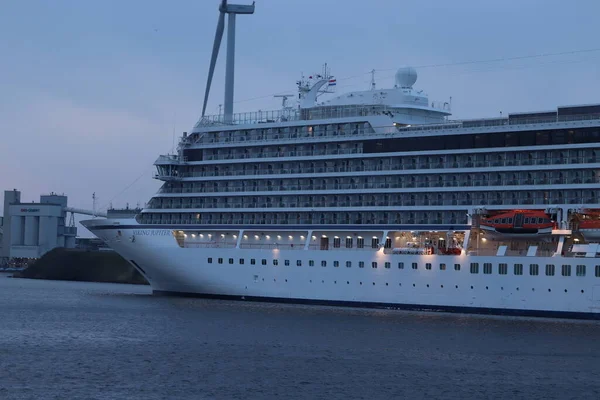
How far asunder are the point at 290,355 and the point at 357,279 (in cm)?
1614

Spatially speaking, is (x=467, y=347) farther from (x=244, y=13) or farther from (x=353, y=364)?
(x=244, y=13)

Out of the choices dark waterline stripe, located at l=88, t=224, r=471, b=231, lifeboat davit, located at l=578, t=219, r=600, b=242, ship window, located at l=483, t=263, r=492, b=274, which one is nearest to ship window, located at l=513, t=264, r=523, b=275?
ship window, located at l=483, t=263, r=492, b=274

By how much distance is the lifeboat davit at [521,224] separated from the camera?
48.5 metres

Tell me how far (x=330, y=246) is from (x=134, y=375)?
23693mm

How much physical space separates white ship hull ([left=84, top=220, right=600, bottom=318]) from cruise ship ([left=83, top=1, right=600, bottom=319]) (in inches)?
2.7

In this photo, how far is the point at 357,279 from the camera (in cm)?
5266

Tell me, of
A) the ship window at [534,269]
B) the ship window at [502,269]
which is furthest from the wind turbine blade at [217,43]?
the ship window at [534,269]

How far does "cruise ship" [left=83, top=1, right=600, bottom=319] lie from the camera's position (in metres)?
48.8

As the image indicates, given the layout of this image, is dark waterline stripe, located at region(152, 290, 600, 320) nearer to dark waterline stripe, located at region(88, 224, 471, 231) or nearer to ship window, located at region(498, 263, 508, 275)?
ship window, located at region(498, 263, 508, 275)

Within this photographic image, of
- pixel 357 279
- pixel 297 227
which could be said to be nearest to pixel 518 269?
pixel 357 279

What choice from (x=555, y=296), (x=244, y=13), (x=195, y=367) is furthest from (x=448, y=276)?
(x=244, y=13)

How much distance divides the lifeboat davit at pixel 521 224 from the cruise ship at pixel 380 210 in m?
0.07

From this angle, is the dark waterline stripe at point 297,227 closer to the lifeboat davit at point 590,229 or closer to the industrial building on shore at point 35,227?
the lifeboat davit at point 590,229

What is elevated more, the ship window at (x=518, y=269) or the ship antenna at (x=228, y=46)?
the ship antenna at (x=228, y=46)
